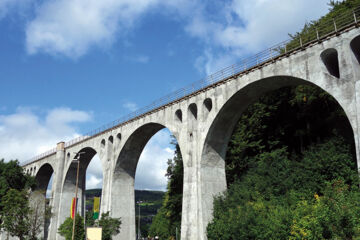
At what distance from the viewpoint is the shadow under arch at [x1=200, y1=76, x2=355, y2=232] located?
2666 cm

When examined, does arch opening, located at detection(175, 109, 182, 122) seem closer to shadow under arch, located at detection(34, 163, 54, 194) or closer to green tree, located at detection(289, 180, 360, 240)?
green tree, located at detection(289, 180, 360, 240)

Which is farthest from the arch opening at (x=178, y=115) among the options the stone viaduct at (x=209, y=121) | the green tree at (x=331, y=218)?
the green tree at (x=331, y=218)

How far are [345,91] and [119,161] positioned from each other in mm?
26236

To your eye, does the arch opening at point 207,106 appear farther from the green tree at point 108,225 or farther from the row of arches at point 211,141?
the green tree at point 108,225

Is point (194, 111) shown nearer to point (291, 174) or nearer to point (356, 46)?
point (291, 174)

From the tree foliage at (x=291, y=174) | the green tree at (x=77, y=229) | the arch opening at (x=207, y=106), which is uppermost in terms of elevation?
the arch opening at (x=207, y=106)

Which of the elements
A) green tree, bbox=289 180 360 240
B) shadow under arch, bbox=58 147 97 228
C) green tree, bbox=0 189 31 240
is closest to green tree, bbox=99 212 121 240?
green tree, bbox=0 189 31 240

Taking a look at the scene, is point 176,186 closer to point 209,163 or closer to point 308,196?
point 209,163

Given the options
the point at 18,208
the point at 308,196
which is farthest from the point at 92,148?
the point at 308,196

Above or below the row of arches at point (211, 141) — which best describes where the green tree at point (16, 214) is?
below

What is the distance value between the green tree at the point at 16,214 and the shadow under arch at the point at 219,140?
24.5m

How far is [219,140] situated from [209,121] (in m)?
2.04

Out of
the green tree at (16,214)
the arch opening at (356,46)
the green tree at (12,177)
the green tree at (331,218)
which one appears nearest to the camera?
the green tree at (331,218)

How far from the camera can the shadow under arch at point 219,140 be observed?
87.5ft
